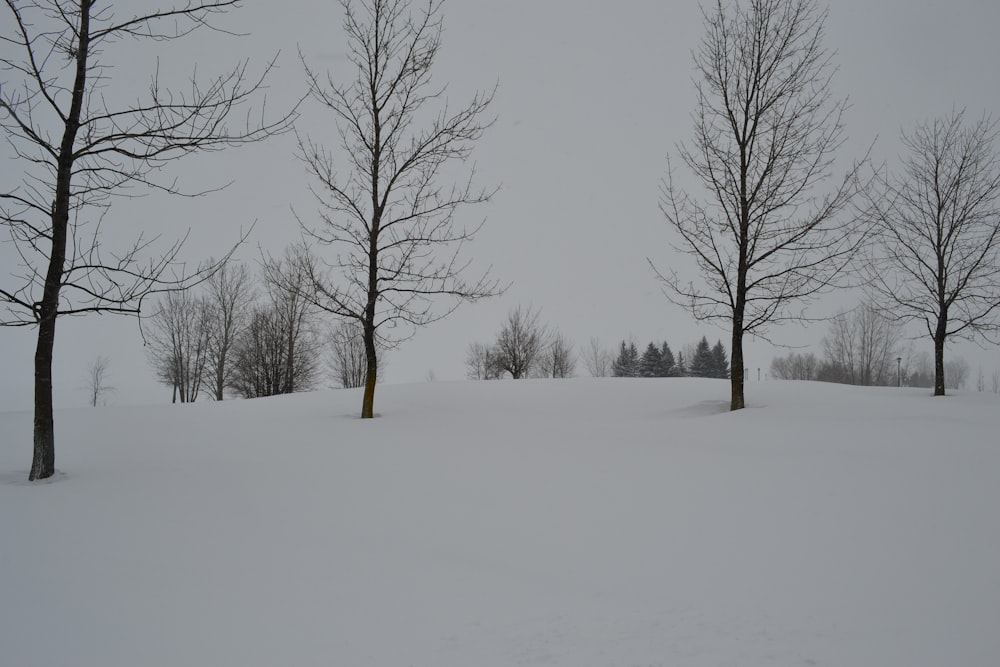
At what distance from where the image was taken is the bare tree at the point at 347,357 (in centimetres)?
4128

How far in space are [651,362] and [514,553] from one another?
180 ft

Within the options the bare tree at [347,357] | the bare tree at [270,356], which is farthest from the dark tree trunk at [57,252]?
the bare tree at [347,357]

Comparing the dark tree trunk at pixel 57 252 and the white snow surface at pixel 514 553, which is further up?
the dark tree trunk at pixel 57 252

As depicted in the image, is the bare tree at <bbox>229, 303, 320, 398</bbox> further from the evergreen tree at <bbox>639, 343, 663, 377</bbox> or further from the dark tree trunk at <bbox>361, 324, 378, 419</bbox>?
the evergreen tree at <bbox>639, 343, 663, 377</bbox>

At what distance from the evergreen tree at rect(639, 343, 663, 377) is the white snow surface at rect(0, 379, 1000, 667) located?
4959 centimetres

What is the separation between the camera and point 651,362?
5541cm

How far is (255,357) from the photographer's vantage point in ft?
100

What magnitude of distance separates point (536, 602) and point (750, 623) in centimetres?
130

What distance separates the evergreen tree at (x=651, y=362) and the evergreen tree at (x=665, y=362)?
0.43 metres

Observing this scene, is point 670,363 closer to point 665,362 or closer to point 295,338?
point 665,362

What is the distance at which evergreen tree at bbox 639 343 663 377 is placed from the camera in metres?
55.1

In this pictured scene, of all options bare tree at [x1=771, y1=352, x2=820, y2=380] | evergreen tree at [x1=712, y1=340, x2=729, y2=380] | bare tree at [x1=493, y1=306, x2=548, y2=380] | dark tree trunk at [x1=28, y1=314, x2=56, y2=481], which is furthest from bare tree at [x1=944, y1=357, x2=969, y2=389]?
dark tree trunk at [x1=28, y1=314, x2=56, y2=481]

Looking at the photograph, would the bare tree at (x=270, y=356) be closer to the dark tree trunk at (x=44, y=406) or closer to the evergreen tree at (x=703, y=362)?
the dark tree trunk at (x=44, y=406)

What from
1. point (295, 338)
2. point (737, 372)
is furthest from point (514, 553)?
point (295, 338)
